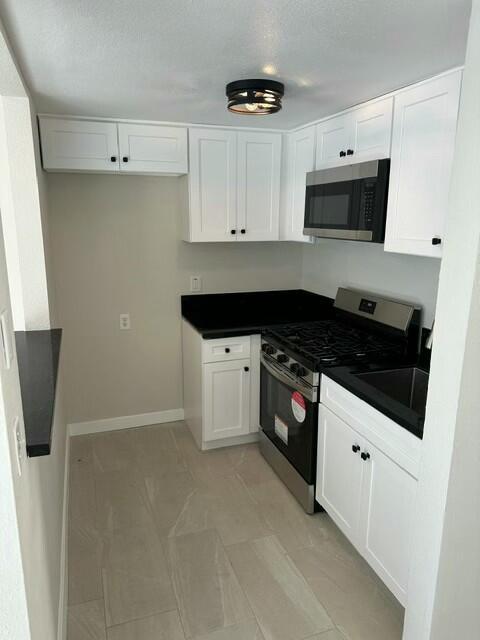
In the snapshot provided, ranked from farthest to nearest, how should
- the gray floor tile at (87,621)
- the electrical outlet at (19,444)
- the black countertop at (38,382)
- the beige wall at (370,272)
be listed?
1. the beige wall at (370,272)
2. the gray floor tile at (87,621)
3. the black countertop at (38,382)
4. the electrical outlet at (19,444)

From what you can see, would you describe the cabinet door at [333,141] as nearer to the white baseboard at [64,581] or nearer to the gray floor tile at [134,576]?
the gray floor tile at [134,576]

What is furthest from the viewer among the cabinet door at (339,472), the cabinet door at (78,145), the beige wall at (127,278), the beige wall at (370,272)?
the beige wall at (127,278)

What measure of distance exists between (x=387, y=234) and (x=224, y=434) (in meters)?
1.78

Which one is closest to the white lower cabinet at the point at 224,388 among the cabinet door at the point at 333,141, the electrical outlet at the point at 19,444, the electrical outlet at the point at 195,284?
the electrical outlet at the point at 195,284

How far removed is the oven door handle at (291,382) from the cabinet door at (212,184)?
925 millimetres

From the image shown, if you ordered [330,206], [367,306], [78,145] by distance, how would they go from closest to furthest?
[330,206] < [78,145] < [367,306]

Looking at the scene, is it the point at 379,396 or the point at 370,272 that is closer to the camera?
the point at 379,396

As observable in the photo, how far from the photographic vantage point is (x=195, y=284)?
142 inches

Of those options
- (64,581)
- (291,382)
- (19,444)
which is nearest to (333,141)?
(291,382)

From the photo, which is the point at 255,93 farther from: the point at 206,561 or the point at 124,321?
the point at 206,561

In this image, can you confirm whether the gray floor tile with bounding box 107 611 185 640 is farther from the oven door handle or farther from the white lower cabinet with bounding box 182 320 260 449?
the white lower cabinet with bounding box 182 320 260 449

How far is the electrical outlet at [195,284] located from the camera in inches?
142

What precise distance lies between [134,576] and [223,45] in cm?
229

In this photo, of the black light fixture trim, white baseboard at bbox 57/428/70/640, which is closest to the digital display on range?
the black light fixture trim
